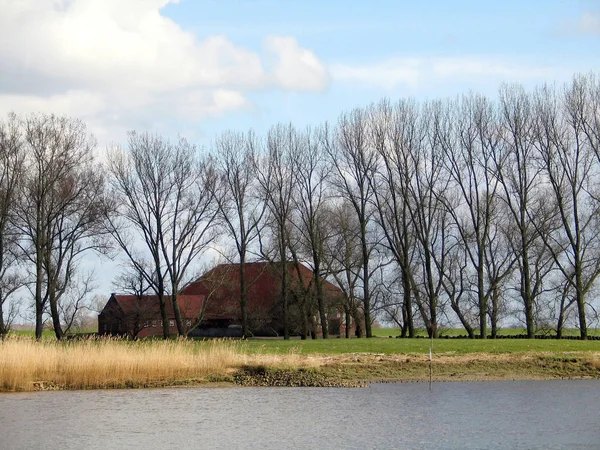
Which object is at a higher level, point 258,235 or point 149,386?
point 258,235

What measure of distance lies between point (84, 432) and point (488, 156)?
34.6 metres

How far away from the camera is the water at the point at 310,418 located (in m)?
18.4

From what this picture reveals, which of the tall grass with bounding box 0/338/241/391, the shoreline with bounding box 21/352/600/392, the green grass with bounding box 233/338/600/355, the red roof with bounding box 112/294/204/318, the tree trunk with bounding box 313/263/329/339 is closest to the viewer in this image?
the tall grass with bounding box 0/338/241/391

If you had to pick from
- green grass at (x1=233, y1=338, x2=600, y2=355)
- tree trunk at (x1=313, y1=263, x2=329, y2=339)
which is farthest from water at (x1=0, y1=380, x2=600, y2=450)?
tree trunk at (x1=313, y1=263, x2=329, y2=339)

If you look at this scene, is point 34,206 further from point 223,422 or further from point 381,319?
point 223,422

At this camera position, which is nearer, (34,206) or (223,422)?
(223,422)

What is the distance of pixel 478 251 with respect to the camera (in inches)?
1960

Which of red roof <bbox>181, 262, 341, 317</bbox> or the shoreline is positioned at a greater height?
red roof <bbox>181, 262, 341, 317</bbox>

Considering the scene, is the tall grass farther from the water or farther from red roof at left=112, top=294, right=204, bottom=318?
red roof at left=112, top=294, right=204, bottom=318

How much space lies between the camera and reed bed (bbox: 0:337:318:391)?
28641 millimetres

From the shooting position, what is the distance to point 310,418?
21812mm

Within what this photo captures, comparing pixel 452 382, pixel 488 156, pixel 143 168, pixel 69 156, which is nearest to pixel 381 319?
pixel 488 156

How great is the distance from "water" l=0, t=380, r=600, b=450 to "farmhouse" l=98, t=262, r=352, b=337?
27.8 meters

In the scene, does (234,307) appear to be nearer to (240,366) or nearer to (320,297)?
(320,297)
